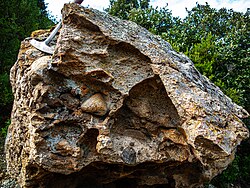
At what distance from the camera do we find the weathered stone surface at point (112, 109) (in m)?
3.28

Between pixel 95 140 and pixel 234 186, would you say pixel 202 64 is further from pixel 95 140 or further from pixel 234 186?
pixel 95 140

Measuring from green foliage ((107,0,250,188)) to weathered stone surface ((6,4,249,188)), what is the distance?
411 cm

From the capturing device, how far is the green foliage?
761 centimetres

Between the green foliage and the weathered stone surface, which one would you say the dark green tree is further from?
the weathered stone surface

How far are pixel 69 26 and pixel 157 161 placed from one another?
6.72ft

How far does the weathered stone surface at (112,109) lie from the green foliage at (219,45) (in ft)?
13.5

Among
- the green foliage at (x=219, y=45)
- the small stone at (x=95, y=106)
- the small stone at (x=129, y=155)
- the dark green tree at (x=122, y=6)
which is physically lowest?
the small stone at (x=129, y=155)

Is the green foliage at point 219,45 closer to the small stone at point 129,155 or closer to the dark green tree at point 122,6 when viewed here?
the dark green tree at point 122,6

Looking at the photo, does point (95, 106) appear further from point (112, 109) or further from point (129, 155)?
point (129, 155)

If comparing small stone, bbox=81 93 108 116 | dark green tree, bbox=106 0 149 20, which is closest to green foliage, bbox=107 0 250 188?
dark green tree, bbox=106 0 149 20

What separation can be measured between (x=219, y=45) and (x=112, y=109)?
6.33m

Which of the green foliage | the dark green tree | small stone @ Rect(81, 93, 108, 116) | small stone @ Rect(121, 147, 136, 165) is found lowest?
small stone @ Rect(121, 147, 136, 165)

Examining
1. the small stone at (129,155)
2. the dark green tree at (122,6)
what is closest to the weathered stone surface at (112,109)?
the small stone at (129,155)

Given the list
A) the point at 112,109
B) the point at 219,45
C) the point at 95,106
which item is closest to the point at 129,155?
the point at 112,109
